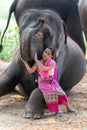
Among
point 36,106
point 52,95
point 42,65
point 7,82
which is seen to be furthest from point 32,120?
point 7,82

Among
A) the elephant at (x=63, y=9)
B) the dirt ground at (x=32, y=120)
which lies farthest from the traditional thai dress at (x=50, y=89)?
the elephant at (x=63, y=9)

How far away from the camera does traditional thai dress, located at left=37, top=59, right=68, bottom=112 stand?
159 inches

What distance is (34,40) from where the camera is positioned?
3965 millimetres

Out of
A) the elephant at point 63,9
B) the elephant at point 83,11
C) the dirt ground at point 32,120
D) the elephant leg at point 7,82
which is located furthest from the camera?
the elephant at point 63,9

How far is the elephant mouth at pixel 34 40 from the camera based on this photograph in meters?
3.86

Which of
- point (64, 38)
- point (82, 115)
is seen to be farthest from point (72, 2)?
point (82, 115)

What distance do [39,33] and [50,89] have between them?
1.53 feet

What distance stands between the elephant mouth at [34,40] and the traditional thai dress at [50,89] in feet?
0.48

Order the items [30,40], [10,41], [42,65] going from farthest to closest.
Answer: [10,41] → [42,65] → [30,40]

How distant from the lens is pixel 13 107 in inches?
173

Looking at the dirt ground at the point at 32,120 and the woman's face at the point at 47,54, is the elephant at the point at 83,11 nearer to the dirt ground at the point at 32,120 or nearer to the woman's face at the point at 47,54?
the dirt ground at the point at 32,120

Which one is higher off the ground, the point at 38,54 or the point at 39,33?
the point at 39,33

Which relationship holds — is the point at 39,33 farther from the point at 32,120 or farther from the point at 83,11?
the point at 83,11

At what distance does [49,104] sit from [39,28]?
2.05ft
